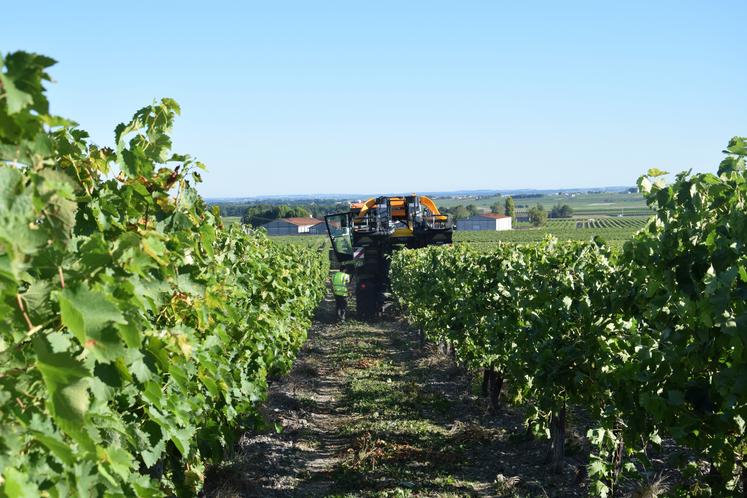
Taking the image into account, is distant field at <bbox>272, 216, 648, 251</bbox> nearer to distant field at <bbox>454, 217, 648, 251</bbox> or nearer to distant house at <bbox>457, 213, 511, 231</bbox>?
distant field at <bbox>454, 217, 648, 251</bbox>

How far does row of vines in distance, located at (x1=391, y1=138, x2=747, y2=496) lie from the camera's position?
3.52 m

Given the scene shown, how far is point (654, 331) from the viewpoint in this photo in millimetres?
4555

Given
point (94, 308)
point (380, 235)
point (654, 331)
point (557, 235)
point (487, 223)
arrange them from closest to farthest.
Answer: point (94, 308) < point (654, 331) < point (380, 235) < point (557, 235) < point (487, 223)

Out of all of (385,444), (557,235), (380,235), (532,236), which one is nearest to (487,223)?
(532,236)

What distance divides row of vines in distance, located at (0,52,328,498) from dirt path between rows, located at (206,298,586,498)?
188cm

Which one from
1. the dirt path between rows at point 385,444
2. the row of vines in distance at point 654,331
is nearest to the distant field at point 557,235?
the dirt path between rows at point 385,444

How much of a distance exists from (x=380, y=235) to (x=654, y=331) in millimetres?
17707

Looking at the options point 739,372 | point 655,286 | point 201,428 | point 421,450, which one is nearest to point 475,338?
point 421,450

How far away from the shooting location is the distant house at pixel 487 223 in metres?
110

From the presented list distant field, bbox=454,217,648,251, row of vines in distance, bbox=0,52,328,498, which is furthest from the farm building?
row of vines in distance, bbox=0,52,328,498

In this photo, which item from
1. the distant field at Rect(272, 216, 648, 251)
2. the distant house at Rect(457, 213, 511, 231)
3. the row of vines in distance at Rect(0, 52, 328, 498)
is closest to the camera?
the row of vines in distance at Rect(0, 52, 328, 498)

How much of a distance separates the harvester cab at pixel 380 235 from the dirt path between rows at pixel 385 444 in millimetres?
8015

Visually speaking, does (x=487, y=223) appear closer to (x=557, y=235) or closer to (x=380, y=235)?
(x=557, y=235)

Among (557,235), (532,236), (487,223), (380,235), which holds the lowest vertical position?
(487,223)
